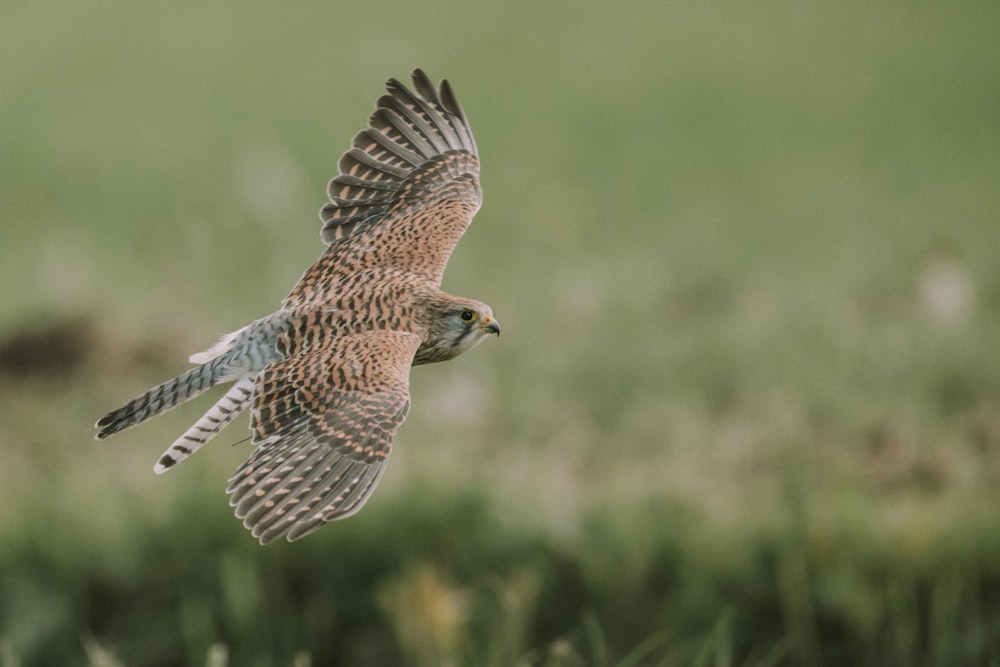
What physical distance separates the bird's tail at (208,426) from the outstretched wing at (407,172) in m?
0.83

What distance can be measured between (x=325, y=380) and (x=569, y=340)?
13.8 ft

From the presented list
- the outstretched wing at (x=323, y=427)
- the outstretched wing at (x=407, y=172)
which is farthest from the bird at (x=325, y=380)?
the outstretched wing at (x=407, y=172)

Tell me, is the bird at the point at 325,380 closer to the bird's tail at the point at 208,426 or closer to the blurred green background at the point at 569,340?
the bird's tail at the point at 208,426

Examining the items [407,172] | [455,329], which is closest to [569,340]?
[407,172]

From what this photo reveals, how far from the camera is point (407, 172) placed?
12.8ft

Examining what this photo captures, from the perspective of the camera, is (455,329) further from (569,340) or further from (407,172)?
(569,340)

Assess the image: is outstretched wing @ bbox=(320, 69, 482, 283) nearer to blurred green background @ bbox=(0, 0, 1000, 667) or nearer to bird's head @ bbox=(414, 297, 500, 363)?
bird's head @ bbox=(414, 297, 500, 363)

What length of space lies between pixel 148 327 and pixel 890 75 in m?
6.43

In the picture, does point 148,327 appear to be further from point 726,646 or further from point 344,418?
point 344,418

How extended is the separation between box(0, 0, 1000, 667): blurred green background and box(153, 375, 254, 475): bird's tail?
904 mm

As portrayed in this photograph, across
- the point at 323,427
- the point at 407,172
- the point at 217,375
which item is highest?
the point at 407,172

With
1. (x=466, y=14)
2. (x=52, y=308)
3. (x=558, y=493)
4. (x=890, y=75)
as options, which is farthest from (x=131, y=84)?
(x=558, y=493)

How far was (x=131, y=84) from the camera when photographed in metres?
10.7

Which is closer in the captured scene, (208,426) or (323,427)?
(208,426)
